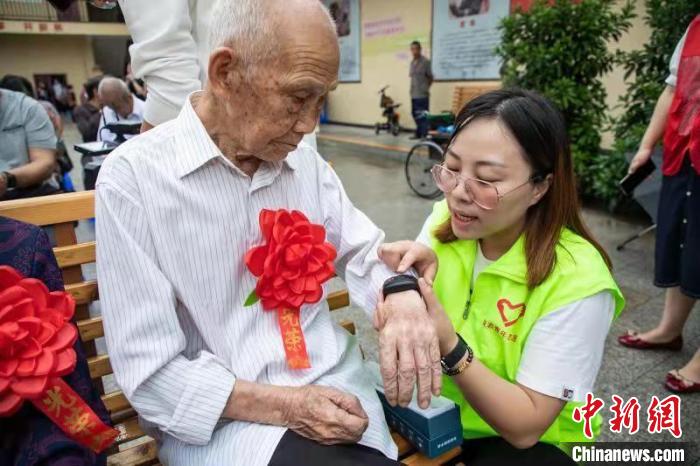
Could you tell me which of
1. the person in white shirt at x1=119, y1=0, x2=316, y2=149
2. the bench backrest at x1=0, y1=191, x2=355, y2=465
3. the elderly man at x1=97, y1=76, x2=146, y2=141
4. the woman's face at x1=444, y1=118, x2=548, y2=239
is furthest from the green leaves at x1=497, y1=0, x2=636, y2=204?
the bench backrest at x1=0, y1=191, x2=355, y2=465

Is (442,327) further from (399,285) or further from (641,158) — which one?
(641,158)

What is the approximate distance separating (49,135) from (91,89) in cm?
556

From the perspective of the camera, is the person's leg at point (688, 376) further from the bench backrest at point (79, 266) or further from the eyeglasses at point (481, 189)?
the bench backrest at point (79, 266)

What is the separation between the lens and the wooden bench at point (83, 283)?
4.81 ft

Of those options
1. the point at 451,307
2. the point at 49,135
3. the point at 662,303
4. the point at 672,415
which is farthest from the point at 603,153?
the point at 49,135

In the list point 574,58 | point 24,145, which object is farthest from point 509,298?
point 574,58

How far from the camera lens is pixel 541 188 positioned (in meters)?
1.47

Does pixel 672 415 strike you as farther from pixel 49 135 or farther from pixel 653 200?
pixel 49 135

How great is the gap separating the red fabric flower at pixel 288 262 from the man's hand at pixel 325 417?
9.7 inches

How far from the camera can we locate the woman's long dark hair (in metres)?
1.39

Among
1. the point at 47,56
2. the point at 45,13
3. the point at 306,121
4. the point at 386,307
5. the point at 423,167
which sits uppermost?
the point at 45,13

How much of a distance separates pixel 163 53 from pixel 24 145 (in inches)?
77.5

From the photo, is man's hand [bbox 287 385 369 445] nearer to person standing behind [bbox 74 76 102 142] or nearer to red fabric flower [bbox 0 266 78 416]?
red fabric flower [bbox 0 266 78 416]

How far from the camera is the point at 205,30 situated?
1777mm
